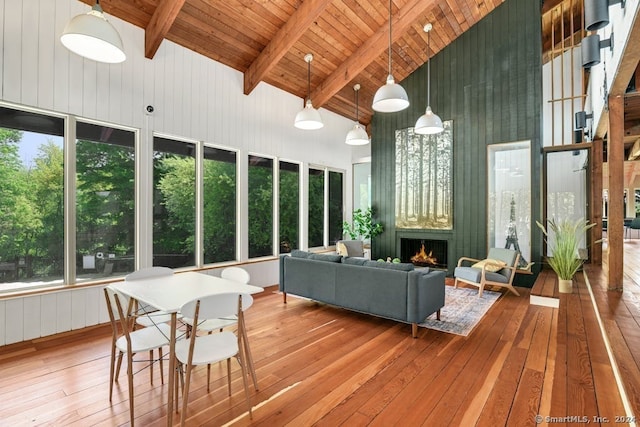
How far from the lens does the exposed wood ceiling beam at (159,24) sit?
3.82 metres

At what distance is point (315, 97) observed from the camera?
6.61 m

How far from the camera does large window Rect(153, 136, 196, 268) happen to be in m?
4.56

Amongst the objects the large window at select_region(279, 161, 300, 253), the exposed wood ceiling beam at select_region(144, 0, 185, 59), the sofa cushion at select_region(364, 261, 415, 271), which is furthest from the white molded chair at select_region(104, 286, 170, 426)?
the large window at select_region(279, 161, 300, 253)

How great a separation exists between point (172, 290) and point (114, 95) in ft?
9.69

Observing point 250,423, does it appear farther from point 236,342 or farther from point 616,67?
point 616,67

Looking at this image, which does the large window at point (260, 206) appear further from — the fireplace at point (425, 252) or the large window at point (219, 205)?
the fireplace at point (425, 252)

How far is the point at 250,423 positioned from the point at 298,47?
5420mm

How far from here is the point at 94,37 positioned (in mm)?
2266

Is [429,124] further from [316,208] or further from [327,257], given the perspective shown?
[316,208]

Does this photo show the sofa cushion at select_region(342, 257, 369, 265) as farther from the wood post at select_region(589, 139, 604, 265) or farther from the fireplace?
the wood post at select_region(589, 139, 604, 265)

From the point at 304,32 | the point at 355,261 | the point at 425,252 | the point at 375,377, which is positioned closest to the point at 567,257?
the point at 425,252

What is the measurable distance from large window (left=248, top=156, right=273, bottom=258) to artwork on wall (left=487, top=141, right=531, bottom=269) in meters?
4.24

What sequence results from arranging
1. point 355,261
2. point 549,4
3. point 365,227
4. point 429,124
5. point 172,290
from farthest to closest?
point 365,227, point 549,4, point 429,124, point 355,261, point 172,290

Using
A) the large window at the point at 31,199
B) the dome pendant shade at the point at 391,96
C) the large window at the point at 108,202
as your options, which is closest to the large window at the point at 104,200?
the large window at the point at 108,202
